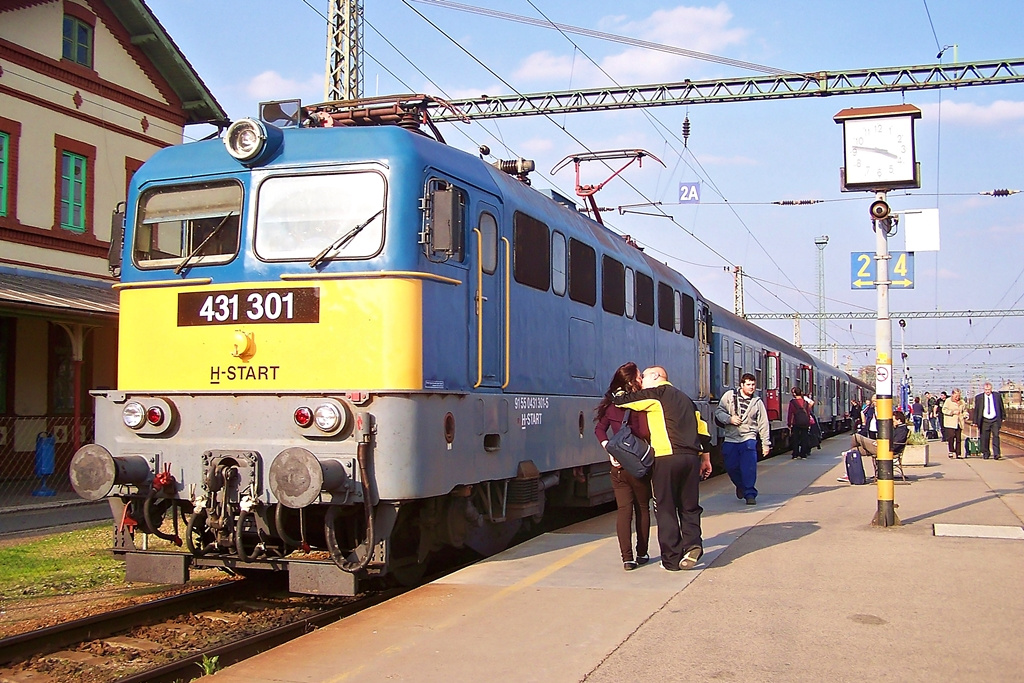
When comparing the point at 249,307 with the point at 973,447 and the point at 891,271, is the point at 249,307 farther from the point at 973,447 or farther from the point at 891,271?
the point at 973,447

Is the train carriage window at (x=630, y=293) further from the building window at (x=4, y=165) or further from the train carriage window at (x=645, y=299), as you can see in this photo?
the building window at (x=4, y=165)

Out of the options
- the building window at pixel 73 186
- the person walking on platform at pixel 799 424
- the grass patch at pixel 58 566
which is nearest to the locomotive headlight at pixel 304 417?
the grass patch at pixel 58 566

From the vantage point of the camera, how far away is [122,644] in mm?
6957

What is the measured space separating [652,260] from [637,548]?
6907 mm

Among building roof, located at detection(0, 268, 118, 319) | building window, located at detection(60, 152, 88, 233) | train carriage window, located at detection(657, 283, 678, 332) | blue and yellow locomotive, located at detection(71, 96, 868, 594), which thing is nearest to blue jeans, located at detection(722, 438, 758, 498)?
train carriage window, located at detection(657, 283, 678, 332)

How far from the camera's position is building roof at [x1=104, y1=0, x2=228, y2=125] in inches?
836

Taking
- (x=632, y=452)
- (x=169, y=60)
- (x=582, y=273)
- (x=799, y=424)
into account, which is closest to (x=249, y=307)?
(x=632, y=452)

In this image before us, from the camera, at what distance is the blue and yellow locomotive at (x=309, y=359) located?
718cm

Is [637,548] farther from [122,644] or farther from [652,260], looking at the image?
[652,260]

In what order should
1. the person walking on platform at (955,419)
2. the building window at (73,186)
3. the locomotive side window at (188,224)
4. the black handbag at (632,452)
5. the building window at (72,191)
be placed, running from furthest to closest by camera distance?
the person walking on platform at (955,419) < the building window at (72,191) < the building window at (73,186) < the black handbag at (632,452) < the locomotive side window at (188,224)

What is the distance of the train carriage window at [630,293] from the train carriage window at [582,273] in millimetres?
1348

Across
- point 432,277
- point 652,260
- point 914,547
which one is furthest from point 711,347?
point 432,277

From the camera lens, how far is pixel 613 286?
39.8ft

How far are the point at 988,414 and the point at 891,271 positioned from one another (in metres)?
13.4
